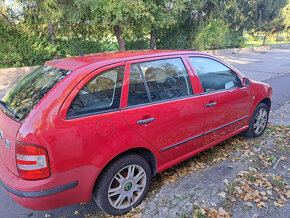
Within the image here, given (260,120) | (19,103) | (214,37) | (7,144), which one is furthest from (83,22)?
(214,37)

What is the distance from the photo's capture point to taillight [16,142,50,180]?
1.86 m

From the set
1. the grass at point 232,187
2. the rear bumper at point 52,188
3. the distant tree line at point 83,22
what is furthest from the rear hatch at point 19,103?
the distant tree line at point 83,22

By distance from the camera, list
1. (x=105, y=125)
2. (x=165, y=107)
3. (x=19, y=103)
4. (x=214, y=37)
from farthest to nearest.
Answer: (x=214, y=37)
(x=165, y=107)
(x=19, y=103)
(x=105, y=125)

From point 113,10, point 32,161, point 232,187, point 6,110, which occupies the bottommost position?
point 232,187

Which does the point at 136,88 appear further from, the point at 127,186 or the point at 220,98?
the point at 220,98

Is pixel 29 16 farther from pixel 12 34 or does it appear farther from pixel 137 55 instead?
pixel 137 55

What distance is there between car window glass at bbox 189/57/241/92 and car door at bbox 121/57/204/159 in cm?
26

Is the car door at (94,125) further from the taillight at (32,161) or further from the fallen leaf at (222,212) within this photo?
the fallen leaf at (222,212)

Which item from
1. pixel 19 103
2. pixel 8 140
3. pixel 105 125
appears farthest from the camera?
pixel 19 103

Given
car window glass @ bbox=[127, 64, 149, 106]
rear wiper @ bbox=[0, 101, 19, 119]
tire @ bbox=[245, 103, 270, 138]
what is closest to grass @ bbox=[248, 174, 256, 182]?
tire @ bbox=[245, 103, 270, 138]

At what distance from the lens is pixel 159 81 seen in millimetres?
2707

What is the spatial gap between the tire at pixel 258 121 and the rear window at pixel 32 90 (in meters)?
3.26

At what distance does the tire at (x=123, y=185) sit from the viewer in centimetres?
225

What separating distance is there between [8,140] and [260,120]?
3.99m
